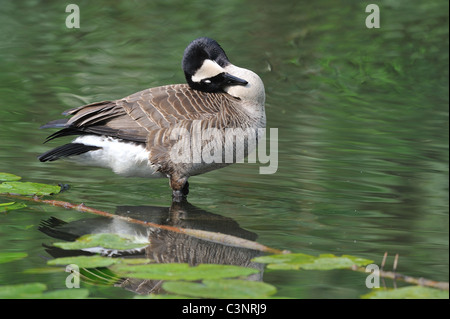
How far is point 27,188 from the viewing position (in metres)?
7.62

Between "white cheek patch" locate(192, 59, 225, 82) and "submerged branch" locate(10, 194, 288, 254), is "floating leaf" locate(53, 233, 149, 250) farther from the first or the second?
"white cheek patch" locate(192, 59, 225, 82)

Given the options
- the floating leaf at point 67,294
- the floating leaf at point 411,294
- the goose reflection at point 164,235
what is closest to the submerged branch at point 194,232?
the goose reflection at point 164,235

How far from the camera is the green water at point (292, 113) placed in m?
6.90

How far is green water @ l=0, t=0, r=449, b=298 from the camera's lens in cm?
690

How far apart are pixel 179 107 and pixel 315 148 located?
2880mm

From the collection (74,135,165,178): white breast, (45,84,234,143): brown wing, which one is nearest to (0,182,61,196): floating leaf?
(74,135,165,178): white breast

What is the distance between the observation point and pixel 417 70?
14.8 meters

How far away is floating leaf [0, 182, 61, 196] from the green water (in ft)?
0.52

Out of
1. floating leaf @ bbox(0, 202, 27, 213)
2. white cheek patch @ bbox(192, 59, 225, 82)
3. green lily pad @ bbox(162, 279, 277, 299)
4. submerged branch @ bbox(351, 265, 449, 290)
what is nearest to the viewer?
green lily pad @ bbox(162, 279, 277, 299)

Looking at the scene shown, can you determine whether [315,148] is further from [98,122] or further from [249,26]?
[249,26]

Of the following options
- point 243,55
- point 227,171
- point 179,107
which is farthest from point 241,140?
point 243,55

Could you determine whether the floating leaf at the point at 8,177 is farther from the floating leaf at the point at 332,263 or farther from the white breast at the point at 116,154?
the floating leaf at the point at 332,263

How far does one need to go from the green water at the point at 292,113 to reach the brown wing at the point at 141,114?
745 mm

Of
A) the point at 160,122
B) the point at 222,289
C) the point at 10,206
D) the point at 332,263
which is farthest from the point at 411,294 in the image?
the point at 10,206
